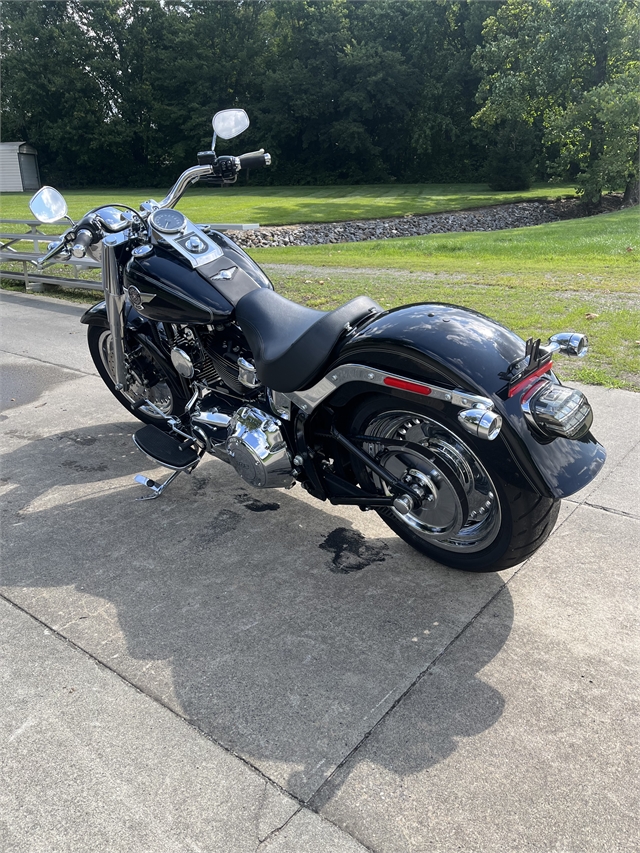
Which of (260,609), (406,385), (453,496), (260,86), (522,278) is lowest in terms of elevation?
(522,278)

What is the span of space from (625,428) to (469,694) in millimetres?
2819

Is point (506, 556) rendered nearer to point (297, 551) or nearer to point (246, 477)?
point (297, 551)

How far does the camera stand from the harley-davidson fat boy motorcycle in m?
2.53

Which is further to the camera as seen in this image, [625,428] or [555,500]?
[625,428]

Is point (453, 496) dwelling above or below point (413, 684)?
above

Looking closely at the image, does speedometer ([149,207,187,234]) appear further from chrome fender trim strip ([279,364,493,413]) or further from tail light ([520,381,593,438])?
tail light ([520,381,593,438])

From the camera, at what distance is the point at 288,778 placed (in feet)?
6.75

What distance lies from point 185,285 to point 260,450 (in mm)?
934

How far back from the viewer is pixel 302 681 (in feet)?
8.07

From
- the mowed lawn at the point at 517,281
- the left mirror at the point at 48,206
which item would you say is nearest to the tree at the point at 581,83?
the mowed lawn at the point at 517,281

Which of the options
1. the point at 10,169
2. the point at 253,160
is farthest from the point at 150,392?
the point at 10,169

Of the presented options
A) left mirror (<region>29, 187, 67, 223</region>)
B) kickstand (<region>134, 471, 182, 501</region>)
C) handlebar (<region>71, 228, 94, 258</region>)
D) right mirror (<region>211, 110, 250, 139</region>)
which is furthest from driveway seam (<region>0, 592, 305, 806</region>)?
right mirror (<region>211, 110, 250, 139</region>)

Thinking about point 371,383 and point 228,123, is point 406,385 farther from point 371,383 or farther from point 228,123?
point 228,123

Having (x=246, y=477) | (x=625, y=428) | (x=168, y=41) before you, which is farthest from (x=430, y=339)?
(x=168, y=41)
